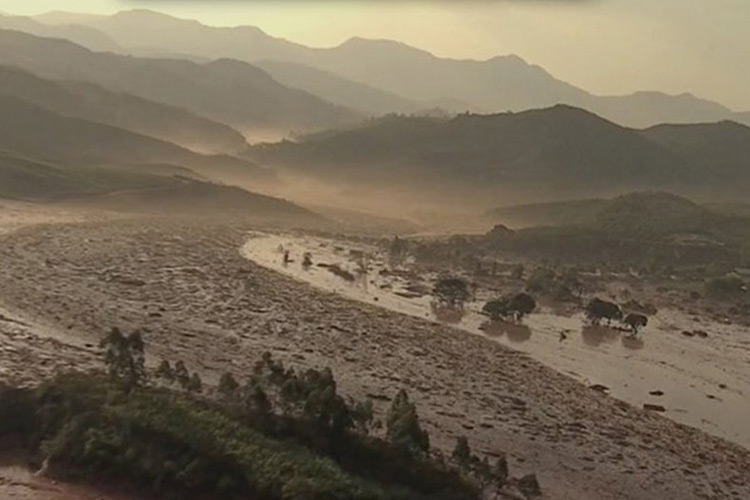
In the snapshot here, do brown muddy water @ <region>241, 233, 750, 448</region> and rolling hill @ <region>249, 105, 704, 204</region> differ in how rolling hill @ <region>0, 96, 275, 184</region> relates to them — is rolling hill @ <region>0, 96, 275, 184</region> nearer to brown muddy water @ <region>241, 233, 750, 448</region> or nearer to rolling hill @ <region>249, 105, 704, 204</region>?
rolling hill @ <region>249, 105, 704, 204</region>

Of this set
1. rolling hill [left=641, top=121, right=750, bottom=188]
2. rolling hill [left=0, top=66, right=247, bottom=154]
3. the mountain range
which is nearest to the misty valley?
the mountain range

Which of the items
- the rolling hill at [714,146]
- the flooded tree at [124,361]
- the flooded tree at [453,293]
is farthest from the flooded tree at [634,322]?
the rolling hill at [714,146]

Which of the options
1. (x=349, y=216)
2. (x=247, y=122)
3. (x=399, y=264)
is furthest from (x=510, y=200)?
(x=247, y=122)

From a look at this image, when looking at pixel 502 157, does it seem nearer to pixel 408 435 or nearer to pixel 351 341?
pixel 351 341

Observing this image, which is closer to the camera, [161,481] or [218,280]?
[161,481]

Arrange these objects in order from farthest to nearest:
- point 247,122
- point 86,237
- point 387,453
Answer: point 247,122
point 86,237
point 387,453

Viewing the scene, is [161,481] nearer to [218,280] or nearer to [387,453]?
[387,453]

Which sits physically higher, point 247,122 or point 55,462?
point 247,122
